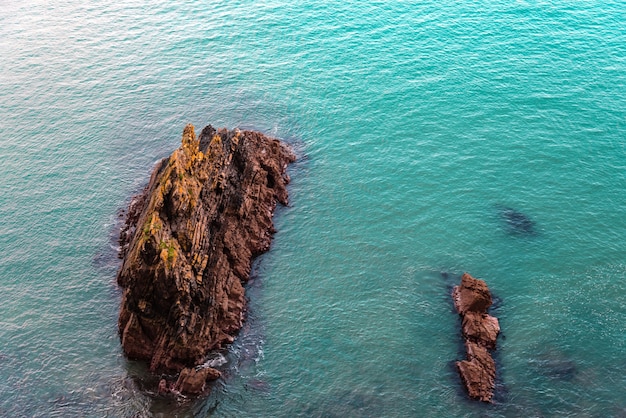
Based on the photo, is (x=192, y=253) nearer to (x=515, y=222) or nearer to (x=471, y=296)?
(x=471, y=296)

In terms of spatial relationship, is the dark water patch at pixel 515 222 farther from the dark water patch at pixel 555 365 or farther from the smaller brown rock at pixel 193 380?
the smaller brown rock at pixel 193 380

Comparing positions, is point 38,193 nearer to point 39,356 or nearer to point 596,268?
point 39,356

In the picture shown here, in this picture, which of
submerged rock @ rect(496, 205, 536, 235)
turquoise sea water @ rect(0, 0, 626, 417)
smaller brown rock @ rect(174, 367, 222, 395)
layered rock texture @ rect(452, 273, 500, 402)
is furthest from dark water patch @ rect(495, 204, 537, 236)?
smaller brown rock @ rect(174, 367, 222, 395)

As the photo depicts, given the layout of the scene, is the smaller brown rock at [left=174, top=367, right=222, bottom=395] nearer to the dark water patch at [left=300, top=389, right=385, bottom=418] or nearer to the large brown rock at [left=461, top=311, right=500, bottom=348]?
the dark water patch at [left=300, top=389, right=385, bottom=418]

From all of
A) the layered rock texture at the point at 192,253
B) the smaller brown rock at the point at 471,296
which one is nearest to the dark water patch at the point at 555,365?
the smaller brown rock at the point at 471,296

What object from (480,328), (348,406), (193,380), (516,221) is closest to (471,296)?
(480,328)
